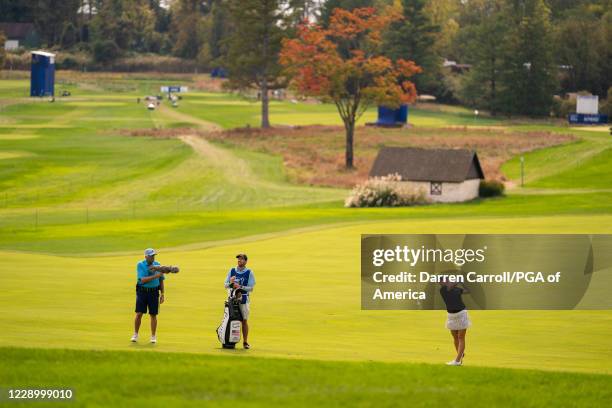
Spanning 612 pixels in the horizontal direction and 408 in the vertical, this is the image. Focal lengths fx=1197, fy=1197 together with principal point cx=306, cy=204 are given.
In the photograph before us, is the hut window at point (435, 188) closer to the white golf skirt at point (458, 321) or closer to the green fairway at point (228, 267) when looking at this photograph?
the green fairway at point (228, 267)

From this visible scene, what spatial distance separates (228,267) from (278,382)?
81.2 ft

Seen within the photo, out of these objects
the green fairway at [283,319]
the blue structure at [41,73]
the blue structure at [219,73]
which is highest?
the blue structure at [219,73]

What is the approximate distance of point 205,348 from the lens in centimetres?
2586

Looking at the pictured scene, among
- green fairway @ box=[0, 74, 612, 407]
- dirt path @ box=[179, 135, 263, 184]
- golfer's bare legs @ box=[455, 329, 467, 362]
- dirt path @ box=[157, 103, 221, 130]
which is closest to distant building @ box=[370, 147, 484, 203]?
green fairway @ box=[0, 74, 612, 407]

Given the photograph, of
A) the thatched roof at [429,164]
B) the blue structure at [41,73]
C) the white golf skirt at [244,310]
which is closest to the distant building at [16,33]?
the blue structure at [41,73]

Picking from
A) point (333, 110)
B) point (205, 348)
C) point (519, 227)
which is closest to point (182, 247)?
point (519, 227)

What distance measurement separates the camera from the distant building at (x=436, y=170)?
276ft

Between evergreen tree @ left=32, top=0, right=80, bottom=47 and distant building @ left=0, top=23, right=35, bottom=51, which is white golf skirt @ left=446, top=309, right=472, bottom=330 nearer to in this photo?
distant building @ left=0, top=23, right=35, bottom=51

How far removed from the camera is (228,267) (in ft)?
150

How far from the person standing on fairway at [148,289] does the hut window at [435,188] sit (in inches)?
2312

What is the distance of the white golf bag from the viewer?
84.7ft

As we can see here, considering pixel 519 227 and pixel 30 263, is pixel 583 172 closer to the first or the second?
pixel 519 227

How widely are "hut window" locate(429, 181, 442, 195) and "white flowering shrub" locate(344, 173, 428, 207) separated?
1.57 m

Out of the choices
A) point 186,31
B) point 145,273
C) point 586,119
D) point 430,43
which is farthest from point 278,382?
point 186,31
